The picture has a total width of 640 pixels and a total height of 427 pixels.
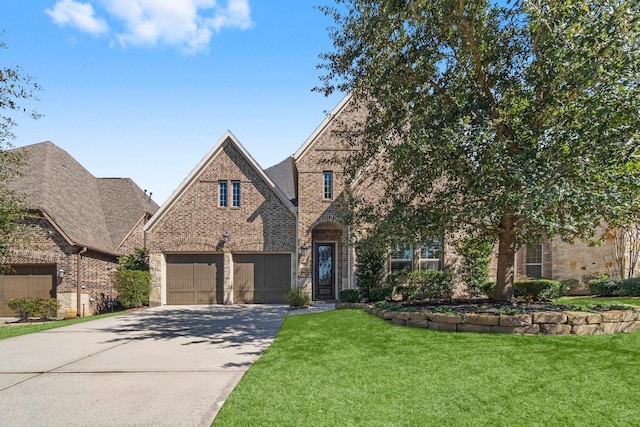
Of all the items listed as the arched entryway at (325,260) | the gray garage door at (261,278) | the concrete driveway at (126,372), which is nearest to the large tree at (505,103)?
the concrete driveway at (126,372)

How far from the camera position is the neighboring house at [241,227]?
61.5ft

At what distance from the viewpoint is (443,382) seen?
5699 millimetres

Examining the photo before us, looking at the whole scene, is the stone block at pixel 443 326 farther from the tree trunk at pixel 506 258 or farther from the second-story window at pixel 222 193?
the second-story window at pixel 222 193

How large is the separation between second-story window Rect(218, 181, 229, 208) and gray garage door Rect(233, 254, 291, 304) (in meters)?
2.50

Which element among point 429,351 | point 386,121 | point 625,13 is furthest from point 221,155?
point 625,13

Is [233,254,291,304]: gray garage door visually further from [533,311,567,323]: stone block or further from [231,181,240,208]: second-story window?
[533,311,567,323]: stone block

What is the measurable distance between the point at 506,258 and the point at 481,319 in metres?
2.75

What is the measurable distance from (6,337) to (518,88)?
1370 centimetres

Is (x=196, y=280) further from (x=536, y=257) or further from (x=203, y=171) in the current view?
(x=536, y=257)

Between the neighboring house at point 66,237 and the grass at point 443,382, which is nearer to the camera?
the grass at point 443,382

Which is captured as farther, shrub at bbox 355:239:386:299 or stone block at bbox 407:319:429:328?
shrub at bbox 355:239:386:299

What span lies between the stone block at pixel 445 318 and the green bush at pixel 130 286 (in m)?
13.5

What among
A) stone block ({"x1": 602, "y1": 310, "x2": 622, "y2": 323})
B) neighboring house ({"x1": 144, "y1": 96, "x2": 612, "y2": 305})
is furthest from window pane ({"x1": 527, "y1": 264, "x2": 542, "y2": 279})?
stone block ({"x1": 602, "y1": 310, "x2": 622, "y2": 323})

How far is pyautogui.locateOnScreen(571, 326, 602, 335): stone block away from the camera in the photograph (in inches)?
316
